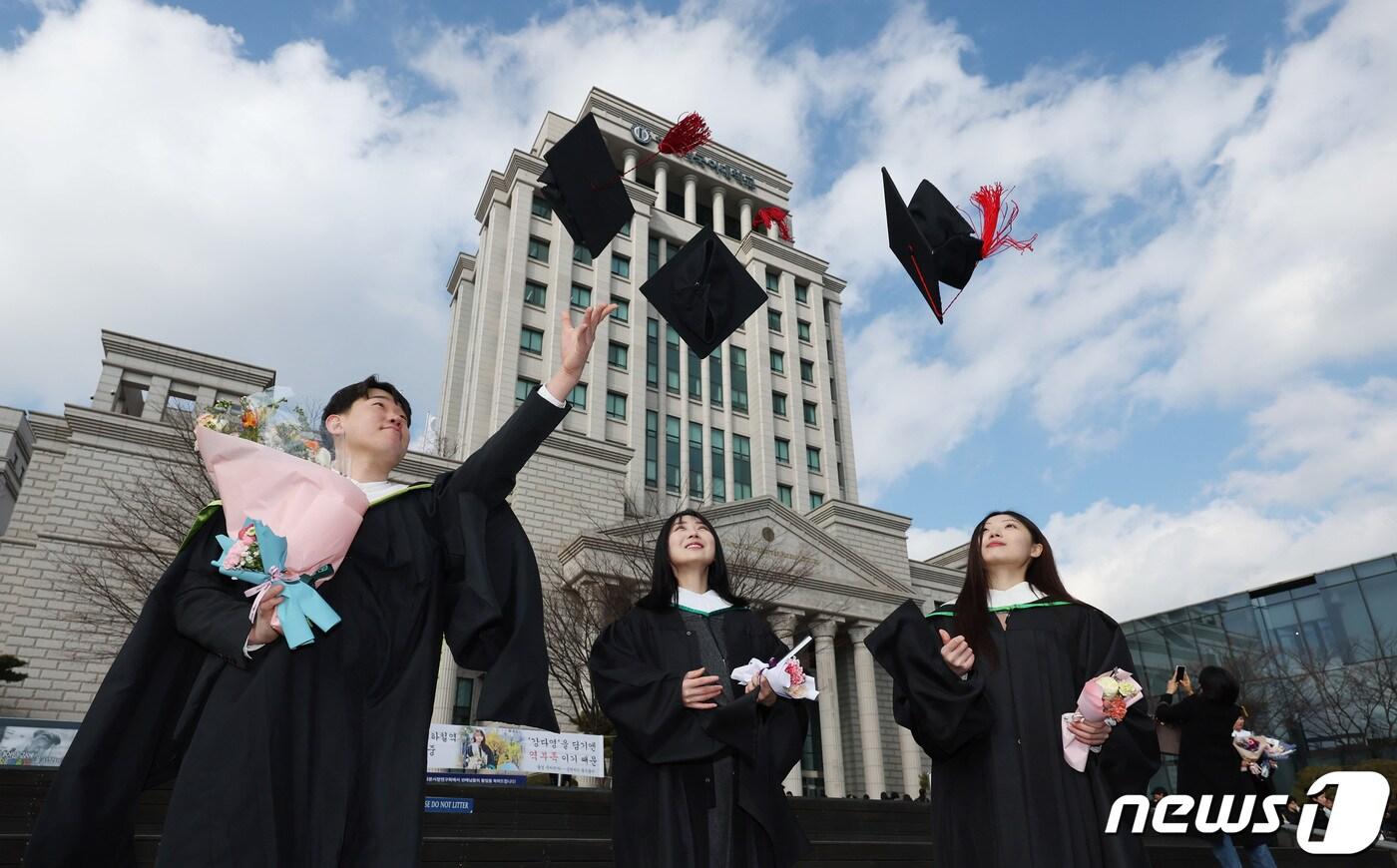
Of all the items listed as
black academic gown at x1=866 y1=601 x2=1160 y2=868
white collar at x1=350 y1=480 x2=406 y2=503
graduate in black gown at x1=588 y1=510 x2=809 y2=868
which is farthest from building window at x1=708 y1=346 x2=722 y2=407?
white collar at x1=350 y1=480 x2=406 y2=503

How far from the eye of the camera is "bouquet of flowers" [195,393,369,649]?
8.46ft

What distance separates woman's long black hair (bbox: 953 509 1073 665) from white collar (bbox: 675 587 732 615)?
4.18 feet

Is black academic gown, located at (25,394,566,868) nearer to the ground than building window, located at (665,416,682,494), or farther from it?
nearer to the ground

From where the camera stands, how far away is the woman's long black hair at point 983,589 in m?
4.18

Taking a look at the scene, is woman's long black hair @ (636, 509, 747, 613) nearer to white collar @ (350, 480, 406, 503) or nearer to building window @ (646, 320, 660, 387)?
white collar @ (350, 480, 406, 503)

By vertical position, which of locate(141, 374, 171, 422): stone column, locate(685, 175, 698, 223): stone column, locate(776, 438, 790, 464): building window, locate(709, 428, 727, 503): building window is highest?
locate(685, 175, 698, 223): stone column

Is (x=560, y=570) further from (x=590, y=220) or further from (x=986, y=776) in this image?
(x=986, y=776)

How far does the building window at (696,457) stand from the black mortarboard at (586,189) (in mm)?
28604

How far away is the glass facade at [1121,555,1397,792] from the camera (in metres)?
29.2

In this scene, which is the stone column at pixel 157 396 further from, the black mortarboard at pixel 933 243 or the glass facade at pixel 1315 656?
the glass facade at pixel 1315 656

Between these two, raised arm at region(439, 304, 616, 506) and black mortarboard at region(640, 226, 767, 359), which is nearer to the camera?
raised arm at region(439, 304, 616, 506)

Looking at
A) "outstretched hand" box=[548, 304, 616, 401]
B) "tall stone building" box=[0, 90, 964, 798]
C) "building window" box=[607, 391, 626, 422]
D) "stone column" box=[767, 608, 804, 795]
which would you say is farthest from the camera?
"building window" box=[607, 391, 626, 422]

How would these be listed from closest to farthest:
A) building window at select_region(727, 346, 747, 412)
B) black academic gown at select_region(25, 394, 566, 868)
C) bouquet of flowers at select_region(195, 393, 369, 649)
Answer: black academic gown at select_region(25, 394, 566, 868)
bouquet of flowers at select_region(195, 393, 369, 649)
building window at select_region(727, 346, 747, 412)

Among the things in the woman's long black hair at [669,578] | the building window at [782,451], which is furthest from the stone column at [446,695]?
the building window at [782,451]
